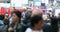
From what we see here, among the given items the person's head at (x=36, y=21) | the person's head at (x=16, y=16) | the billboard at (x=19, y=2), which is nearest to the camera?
the person's head at (x=36, y=21)

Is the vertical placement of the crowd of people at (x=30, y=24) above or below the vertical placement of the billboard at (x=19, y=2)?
above

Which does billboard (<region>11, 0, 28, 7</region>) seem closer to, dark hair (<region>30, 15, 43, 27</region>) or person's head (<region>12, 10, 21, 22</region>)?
person's head (<region>12, 10, 21, 22</region>)

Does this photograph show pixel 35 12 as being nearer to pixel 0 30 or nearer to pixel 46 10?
pixel 0 30

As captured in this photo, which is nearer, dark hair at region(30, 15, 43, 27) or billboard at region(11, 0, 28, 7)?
dark hair at region(30, 15, 43, 27)

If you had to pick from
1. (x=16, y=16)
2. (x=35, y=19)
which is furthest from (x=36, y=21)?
(x=16, y=16)

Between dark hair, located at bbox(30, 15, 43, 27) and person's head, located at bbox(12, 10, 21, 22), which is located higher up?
dark hair, located at bbox(30, 15, 43, 27)

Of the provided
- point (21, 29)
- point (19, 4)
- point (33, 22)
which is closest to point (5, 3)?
point (19, 4)

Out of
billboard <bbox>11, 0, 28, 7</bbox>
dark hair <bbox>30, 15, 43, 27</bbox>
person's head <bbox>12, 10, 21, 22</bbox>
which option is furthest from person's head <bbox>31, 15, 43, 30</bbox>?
billboard <bbox>11, 0, 28, 7</bbox>

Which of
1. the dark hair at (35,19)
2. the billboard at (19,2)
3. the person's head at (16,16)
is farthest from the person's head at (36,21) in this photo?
the billboard at (19,2)

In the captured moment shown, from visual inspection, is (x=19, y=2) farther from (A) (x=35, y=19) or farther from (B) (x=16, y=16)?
(A) (x=35, y=19)

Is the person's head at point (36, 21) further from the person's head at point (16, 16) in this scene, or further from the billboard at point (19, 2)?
the billboard at point (19, 2)

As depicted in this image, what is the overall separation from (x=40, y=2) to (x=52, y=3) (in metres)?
0.45

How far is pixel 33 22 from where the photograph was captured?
208 centimetres

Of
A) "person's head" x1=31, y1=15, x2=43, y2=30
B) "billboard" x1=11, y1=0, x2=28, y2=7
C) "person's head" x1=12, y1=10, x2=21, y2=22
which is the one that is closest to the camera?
"person's head" x1=31, y1=15, x2=43, y2=30
